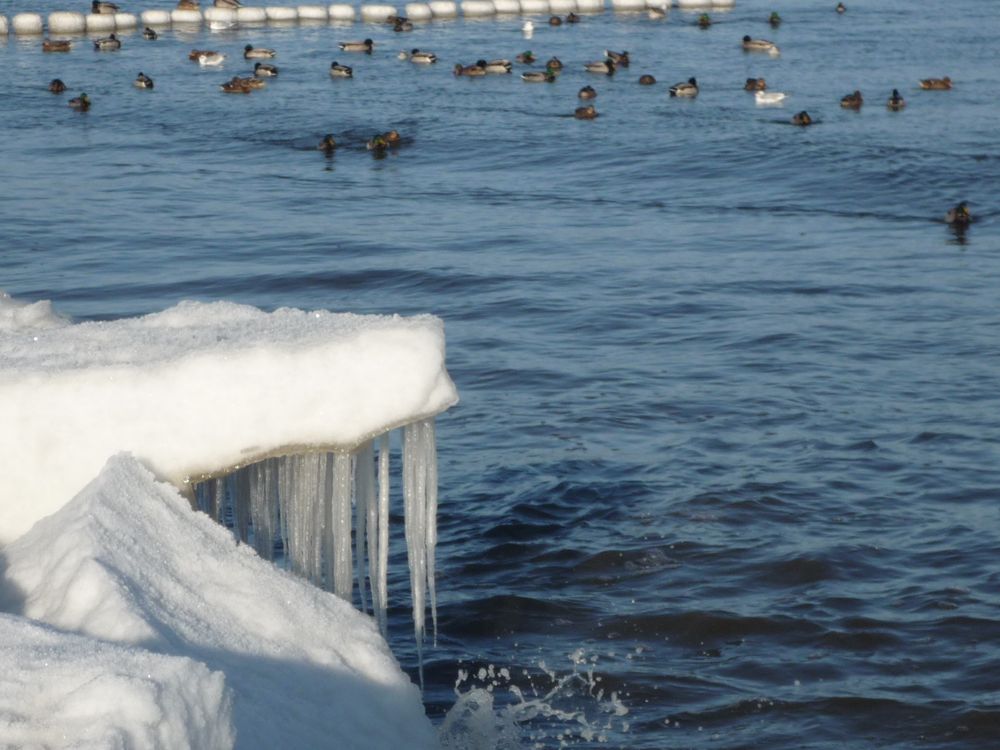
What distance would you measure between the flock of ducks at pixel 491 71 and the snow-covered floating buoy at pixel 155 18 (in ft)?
3.19

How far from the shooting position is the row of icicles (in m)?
5.92

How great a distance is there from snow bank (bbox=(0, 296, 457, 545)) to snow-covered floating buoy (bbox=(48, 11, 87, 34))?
53912 millimetres

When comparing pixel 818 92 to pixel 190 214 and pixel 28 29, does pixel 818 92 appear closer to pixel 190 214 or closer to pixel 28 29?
pixel 190 214

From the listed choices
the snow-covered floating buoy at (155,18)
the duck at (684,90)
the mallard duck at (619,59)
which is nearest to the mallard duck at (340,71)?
Answer: the mallard duck at (619,59)

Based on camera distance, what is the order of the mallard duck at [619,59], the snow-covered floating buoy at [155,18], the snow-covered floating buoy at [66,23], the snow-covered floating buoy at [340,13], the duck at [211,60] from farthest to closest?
the snow-covered floating buoy at [340,13] → the snow-covered floating buoy at [155,18] → the snow-covered floating buoy at [66,23] → the duck at [211,60] → the mallard duck at [619,59]

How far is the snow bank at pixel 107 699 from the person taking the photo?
312 cm

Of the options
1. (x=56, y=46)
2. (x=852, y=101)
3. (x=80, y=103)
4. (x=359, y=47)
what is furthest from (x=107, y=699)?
(x=56, y=46)

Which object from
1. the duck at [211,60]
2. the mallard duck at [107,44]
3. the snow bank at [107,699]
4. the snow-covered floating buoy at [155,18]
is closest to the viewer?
the snow bank at [107,699]

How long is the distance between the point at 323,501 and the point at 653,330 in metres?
10.8

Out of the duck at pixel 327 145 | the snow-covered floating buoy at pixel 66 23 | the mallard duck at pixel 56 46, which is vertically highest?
the snow-covered floating buoy at pixel 66 23

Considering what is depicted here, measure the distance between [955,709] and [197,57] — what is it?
141 ft

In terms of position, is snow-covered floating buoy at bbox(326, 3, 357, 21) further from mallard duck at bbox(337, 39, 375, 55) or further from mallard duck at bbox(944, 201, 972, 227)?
mallard duck at bbox(944, 201, 972, 227)

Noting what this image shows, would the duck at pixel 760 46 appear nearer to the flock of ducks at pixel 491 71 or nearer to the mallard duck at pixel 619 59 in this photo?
the flock of ducks at pixel 491 71

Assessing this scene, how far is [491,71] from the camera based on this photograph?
4388cm
